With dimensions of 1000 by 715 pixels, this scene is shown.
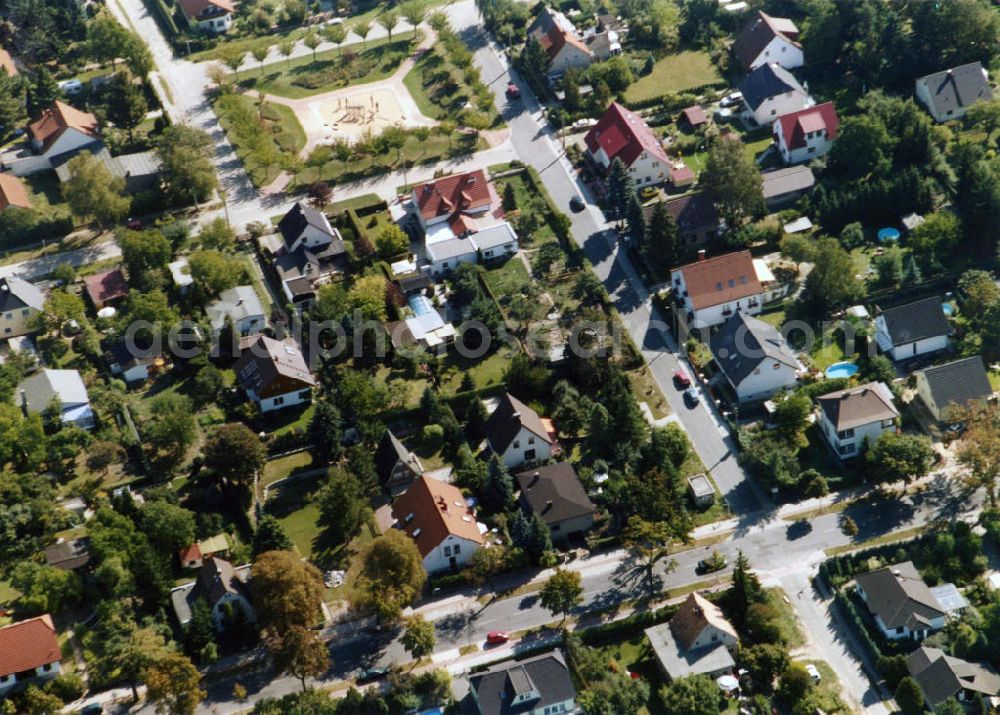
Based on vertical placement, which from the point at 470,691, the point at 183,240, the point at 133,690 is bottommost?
the point at 470,691

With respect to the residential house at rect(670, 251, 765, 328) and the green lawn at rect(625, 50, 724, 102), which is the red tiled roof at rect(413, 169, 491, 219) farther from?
the green lawn at rect(625, 50, 724, 102)

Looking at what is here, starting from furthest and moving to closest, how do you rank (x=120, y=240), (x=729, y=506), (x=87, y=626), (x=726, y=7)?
1. (x=726, y=7)
2. (x=120, y=240)
3. (x=729, y=506)
4. (x=87, y=626)

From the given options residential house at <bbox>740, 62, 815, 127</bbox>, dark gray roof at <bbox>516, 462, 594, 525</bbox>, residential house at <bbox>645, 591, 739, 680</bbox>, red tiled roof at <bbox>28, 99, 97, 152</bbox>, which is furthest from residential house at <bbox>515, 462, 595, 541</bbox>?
red tiled roof at <bbox>28, 99, 97, 152</bbox>

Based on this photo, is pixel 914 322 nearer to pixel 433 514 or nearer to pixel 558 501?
pixel 558 501

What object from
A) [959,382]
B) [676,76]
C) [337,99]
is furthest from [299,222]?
[959,382]

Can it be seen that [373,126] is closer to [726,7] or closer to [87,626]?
[726,7]

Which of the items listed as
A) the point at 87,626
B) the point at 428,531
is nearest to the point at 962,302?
the point at 428,531
